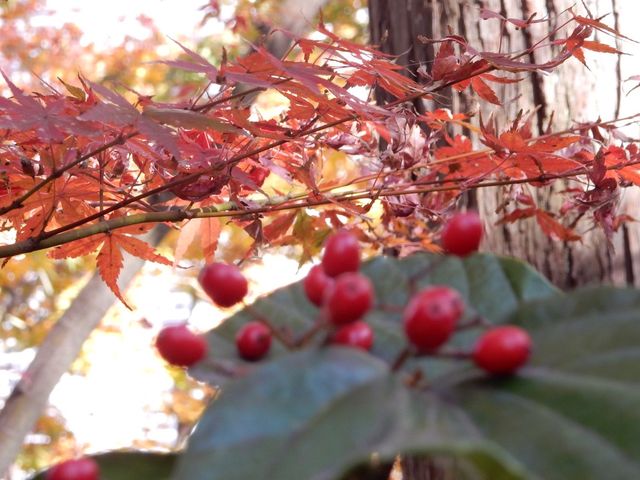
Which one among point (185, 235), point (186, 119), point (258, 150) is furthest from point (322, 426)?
point (185, 235)

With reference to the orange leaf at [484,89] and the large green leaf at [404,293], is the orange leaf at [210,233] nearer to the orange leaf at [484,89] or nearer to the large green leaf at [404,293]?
the orange leaf at [484,89]

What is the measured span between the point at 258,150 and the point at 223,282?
0.47m

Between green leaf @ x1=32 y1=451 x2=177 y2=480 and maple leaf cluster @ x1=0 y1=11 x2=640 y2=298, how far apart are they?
39 cm

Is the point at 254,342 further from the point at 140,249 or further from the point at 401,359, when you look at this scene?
the point at 140,249

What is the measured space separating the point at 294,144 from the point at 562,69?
614 millimetres

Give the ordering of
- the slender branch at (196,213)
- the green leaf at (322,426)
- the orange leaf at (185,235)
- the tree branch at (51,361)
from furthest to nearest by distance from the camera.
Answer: the tree branch at (51,361)
the orange leaf at (185,235)
the slender branch at (196,213)
the green leaf at (322,426)

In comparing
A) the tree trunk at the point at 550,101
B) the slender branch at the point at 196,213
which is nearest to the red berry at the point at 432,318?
the slender branch at the point at 196,213

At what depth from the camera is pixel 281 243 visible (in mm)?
1289

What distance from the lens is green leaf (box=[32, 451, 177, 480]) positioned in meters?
0.44

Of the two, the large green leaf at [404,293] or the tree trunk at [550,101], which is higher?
the tree trunk at [550,101]

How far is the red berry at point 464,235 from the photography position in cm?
47

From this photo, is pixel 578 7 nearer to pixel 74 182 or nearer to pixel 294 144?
pixel 294 144

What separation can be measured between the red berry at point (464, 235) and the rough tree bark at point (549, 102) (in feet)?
2.76

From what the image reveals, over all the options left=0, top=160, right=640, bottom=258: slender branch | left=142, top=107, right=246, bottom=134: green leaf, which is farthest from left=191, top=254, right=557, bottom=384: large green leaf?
left=0, top=160, right=640, bottom=258: slender branch
